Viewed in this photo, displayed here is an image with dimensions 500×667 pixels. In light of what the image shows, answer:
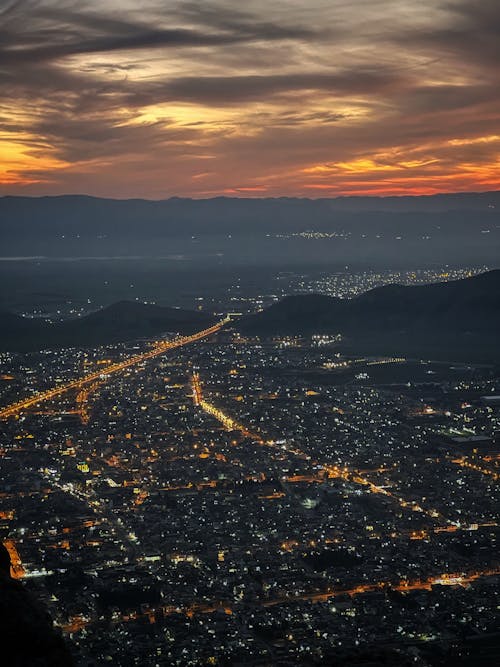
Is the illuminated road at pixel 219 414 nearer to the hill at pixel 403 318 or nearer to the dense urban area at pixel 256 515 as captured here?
the dense urban area at pixel 256 515

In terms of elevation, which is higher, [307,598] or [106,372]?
[106,372]

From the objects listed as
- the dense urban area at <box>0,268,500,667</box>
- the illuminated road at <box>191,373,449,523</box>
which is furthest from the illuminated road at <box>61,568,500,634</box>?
the illuminated road at <box>191,373,449,523</box>

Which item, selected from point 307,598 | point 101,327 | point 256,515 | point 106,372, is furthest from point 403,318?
point 307,598

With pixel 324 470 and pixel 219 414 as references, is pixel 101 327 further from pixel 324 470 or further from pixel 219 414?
pixel 324 470

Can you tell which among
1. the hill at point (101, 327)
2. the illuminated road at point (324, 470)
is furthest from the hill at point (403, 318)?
the illuminated road at point (324, 470)

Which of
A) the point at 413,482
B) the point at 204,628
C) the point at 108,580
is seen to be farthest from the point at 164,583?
the point at 413,482

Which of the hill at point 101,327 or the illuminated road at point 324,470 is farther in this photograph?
the hill at point 101,327

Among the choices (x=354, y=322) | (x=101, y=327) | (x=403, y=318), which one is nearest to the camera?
(x=101, y=327)
